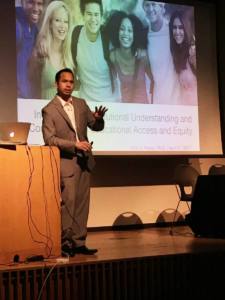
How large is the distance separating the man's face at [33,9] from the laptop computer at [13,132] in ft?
7.64

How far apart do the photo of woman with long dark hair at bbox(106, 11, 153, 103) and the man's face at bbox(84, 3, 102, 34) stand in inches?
5.4

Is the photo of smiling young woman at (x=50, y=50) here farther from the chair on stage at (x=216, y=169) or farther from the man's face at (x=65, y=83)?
the chair on stage at (x=216, y=169)

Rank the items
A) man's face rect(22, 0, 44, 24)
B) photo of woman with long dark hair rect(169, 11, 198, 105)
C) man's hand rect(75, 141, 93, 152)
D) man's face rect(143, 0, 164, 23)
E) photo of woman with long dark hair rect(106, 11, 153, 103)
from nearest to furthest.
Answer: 1. man's hand rect(75, 141, 93, 152)
2. man's face rect(22, 0, 44, 24)
3. photo of woman with long dark hair rect(106, 11, 153, 103)
4. man's face rect(143, 0, 164, 23)
5. photo of woman with long dark hair rect(169, 11, 198, 105)

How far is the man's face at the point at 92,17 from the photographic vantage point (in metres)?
5.97

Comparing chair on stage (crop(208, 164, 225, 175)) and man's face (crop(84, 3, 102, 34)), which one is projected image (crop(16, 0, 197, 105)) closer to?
man's face (crop(84, 3, 102, 34))

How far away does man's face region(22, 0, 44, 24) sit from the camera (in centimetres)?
564

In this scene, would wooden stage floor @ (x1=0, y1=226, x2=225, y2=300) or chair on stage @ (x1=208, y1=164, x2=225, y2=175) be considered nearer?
wooden stage floor @ (x1=0, y1=226, x2=225, y2=300)

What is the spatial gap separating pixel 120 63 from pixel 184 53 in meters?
0.91

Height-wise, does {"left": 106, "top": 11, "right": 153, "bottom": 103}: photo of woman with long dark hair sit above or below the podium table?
above

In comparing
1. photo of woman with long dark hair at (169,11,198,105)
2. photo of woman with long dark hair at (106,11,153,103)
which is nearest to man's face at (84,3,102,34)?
photo of woman with long dark hair at (106,11,153,103)

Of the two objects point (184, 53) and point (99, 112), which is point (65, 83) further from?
point (184, 53)

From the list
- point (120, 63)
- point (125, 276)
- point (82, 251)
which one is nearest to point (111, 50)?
point (120, 63)

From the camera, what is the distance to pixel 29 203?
12.2 ft

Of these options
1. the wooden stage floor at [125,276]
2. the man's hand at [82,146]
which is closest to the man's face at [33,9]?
the man's hand at [82,146]
